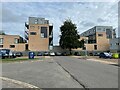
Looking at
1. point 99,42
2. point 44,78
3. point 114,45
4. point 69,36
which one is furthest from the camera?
point 99,42

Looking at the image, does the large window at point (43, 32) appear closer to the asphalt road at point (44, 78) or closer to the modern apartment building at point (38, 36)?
the modern apartment building at point (38, 36)

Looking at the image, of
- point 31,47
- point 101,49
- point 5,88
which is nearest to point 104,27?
point 101,49

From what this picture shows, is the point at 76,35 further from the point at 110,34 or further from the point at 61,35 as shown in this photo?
the point at 110,34

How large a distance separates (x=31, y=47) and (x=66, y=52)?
49.3 ft

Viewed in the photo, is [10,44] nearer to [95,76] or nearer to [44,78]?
[95,76]

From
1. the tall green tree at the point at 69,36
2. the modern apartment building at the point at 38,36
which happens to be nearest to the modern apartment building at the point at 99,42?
the tall green tree at the point at 69,36

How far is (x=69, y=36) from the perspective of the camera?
294 ft

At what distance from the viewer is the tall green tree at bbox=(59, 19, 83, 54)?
8811cm

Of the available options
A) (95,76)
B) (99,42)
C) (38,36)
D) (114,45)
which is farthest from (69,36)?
(95,76)

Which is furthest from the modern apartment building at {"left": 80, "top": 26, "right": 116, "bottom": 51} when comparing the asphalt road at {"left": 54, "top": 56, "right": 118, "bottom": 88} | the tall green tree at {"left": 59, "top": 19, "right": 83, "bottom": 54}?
the asphalt road at {"left": 54, "top": 56, "right": 118, "bottom": 88}

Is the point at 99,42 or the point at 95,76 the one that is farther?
the point at 99,42

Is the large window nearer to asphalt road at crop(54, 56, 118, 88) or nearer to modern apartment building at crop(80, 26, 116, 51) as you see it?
modern apartment building at crop(80, 26, 116, 51)

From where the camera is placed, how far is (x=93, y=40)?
108875mm

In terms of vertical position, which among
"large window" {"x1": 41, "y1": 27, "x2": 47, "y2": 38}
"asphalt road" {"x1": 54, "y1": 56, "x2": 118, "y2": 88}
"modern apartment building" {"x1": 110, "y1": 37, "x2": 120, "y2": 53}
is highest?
"large window" {"x1": 41, "y1": 27, "x2": 47, "y2": 38}
